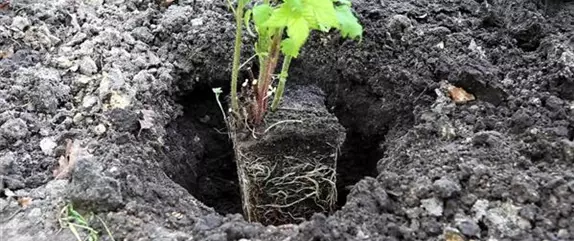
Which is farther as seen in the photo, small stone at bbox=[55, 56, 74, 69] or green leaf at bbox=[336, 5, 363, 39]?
small stone at bbox=[55, 56, 74, 69]

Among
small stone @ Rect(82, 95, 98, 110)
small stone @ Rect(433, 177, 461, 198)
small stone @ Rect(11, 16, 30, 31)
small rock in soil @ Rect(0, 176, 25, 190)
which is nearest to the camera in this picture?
small stone @ Rect(433, 177, 461, 198)

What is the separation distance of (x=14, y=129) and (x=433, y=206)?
974 mm

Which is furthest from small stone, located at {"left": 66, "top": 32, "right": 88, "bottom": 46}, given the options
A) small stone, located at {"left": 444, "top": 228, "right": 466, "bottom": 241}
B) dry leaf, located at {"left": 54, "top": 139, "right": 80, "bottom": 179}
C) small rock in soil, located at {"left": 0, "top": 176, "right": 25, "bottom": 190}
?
small stone, located at {"left": 444, "top": 228, "right": 466, "bottom": 241}

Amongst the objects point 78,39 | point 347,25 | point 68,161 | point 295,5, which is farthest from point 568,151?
point 78,39

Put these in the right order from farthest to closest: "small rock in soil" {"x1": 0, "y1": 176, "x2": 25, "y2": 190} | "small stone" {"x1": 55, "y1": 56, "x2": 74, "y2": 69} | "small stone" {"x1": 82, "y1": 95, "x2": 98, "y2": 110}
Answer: "small stone" {"x1": 55, "y1": 56, "x2": 74, "y2": 69}
"small stone" {"x1": 82, "y1": 95, "x2": 98, "y2": 110}
"small rock in soil" {"x1": 0, "y1": 176, "x2": 25, "y2": 190}

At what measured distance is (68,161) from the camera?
1.62m

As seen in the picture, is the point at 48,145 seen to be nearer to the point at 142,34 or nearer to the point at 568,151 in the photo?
the point at 142,34

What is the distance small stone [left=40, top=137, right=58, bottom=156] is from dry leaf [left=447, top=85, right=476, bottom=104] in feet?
3.12

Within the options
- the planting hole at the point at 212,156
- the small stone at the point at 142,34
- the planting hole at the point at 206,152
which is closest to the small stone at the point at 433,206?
the planting hole at the point at 212,156

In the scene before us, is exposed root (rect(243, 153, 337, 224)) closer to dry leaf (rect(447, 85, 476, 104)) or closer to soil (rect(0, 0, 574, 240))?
soil (rect(0, 0, 574, 240))

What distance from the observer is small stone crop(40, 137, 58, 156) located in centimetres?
165

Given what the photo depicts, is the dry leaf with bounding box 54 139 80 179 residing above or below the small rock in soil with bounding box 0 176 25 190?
above

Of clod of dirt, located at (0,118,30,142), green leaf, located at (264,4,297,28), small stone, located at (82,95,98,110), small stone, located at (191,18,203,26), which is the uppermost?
green leaf, located at (264,4,297,28)

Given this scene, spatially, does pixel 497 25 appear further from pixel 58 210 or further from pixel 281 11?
pixel 58 210
